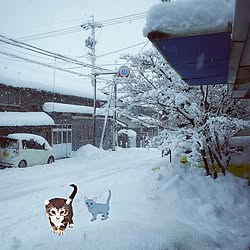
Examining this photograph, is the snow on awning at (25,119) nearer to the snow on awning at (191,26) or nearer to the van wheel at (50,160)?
the van wheel at (50,160)

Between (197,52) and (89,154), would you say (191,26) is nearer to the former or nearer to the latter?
(197,52)

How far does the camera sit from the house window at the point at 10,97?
14.2m

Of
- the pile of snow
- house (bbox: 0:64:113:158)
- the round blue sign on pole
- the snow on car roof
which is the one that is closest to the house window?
house (bbox: 0:64:113:158)

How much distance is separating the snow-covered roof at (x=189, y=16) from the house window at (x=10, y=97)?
13.5 m

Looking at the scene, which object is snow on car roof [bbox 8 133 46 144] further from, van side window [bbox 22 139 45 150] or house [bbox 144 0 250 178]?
house [bbox 144 0 250 178]

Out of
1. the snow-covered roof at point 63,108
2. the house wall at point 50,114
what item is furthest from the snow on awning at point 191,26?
the snow-covered roof at point 63,108

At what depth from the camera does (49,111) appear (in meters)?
16.5

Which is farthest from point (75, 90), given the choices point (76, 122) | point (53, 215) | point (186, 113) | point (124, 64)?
point (53, 215)

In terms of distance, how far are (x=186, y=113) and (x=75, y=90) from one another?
13975mm

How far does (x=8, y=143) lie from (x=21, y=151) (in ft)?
2.29

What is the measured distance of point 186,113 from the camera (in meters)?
6.05

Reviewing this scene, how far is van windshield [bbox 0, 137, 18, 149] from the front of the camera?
12.4 metres

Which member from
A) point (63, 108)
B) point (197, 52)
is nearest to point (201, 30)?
point (197, 52)

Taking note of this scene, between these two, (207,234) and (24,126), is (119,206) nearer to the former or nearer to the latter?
(207,234)
